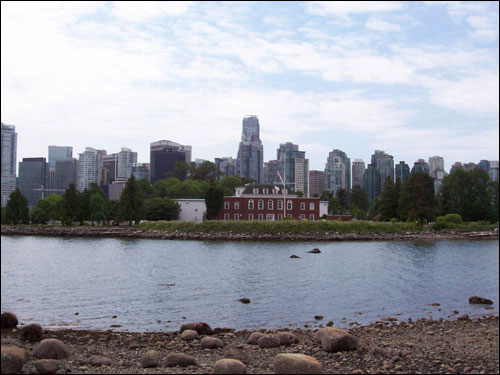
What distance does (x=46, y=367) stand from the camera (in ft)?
33.6

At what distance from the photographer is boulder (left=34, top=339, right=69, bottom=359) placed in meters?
11.7

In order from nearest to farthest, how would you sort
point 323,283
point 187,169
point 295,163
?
1. point 323,283
2. point 187,169
3. point 295,163

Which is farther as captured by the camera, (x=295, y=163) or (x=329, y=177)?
(x=295, y=163)

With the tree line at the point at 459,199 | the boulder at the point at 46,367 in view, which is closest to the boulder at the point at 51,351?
the boulder at the point at 46,367

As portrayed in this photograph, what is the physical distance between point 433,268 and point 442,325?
63.6 feet

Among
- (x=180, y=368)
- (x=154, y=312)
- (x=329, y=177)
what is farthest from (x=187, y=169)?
(x=180, y=368)

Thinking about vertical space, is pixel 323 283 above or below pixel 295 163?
below

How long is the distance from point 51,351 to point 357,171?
12573 centimetres

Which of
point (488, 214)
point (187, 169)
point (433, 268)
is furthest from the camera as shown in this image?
point (187, 169)

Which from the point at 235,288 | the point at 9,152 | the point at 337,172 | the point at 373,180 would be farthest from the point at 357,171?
the point at 9,152

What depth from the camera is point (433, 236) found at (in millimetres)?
71812

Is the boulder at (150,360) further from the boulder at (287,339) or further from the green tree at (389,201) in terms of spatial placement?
the green tree at (389,201)

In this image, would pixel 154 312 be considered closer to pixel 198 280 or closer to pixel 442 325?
pixel 198 280

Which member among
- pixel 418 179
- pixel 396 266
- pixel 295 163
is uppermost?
pixel 295 163
